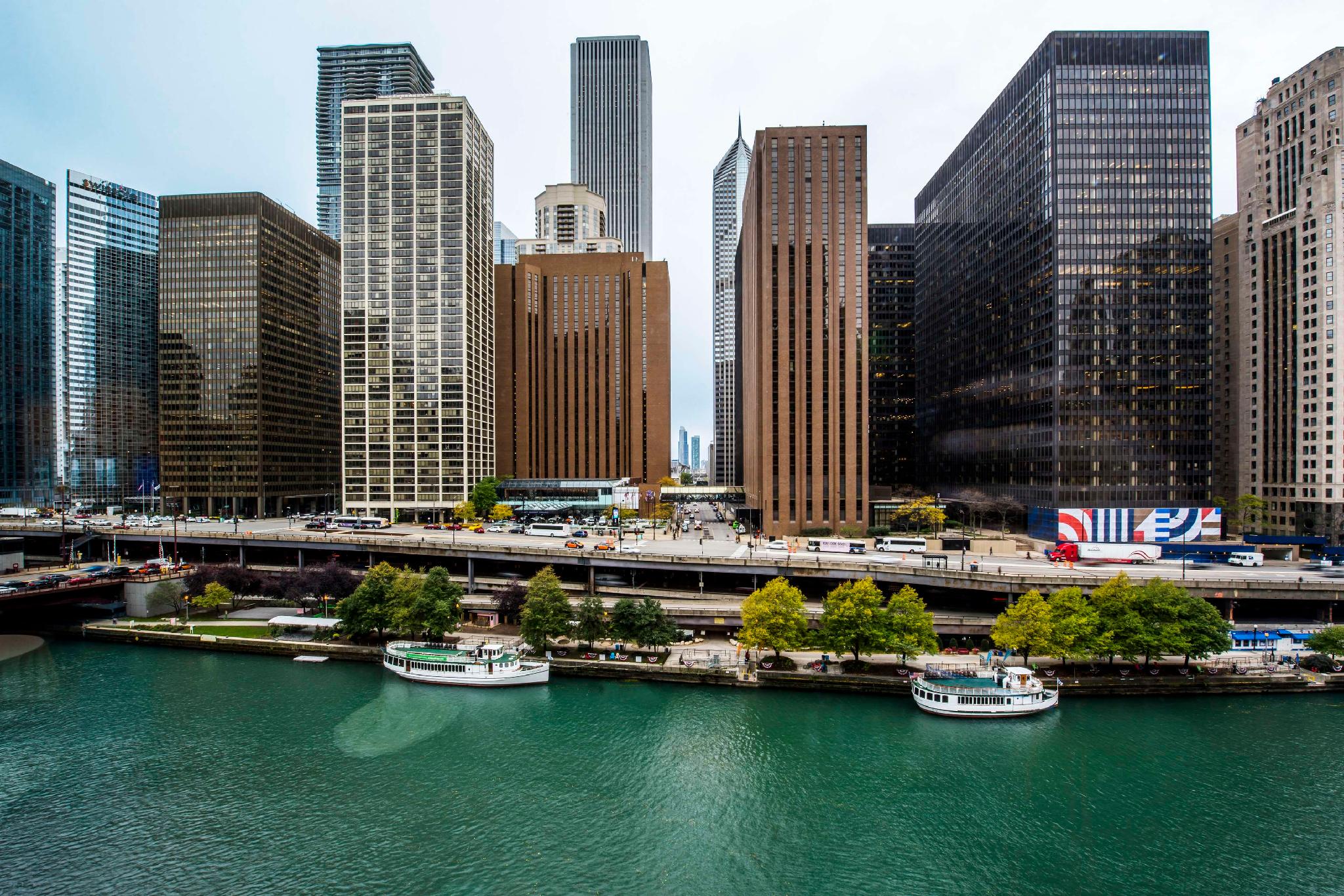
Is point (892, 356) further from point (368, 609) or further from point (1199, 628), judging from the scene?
point (368, 609)

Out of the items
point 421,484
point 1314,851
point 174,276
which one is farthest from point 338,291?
point 1314,851

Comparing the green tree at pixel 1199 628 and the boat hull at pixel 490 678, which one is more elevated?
the green tree at pixel 1199 628

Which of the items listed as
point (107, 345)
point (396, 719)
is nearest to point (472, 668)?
point (396, 719)

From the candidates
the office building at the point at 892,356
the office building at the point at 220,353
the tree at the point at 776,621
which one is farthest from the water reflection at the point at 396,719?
the office building at the point at 892,356

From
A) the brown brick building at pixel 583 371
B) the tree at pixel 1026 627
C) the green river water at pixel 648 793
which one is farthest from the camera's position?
the brown brick building at pixel 583 371

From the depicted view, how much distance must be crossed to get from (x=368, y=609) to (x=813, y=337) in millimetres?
79301

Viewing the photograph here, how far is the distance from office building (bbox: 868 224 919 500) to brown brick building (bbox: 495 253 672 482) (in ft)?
194

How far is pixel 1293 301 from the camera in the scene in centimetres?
9831

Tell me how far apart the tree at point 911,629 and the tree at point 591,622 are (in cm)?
2542

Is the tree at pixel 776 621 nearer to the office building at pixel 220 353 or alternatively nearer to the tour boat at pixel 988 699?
the tour boat at pixel 988 699

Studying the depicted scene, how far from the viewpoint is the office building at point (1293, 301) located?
92500mm

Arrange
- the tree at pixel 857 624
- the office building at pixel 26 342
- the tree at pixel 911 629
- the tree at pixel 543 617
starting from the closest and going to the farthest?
1. the tree at pixel 911 629
2. the tree at pixel 857 624
3. the tree at pixel 543 617
4. the office building at pixel 26 342

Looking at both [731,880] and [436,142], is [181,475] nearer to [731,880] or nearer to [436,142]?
[436,142]

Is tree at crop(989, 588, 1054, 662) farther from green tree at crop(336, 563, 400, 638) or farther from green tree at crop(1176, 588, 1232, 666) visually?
green tree at crop(336, 563, 400, 638)
